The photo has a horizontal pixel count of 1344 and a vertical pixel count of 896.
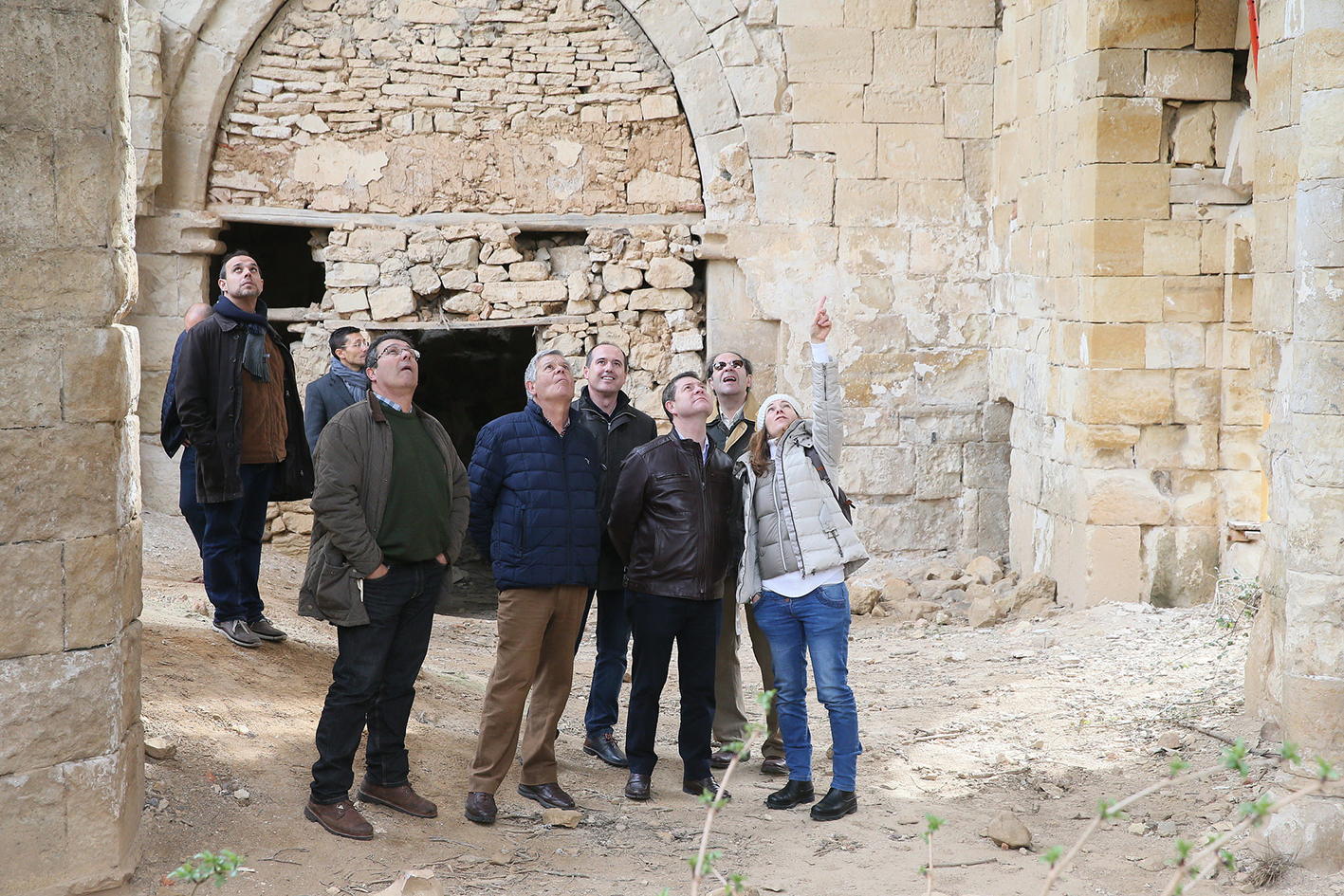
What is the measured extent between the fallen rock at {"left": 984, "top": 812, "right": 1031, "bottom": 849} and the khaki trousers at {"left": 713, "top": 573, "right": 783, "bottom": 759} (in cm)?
102

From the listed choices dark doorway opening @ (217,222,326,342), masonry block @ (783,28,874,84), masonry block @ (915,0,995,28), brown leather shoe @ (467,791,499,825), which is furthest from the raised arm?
dark doorway opening @ (217,222,326,342)

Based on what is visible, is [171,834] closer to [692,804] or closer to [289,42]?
[692,804]

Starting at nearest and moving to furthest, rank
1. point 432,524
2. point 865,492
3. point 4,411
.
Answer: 1. point 4,411
2. point 432,524
3. point 865,492

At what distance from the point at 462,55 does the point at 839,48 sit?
2647 millimetres

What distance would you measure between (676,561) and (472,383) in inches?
296

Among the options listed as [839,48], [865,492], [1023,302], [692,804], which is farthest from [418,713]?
[839,48]

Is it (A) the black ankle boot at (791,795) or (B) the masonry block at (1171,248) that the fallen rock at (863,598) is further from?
(A) the black ankle boot at (791,795)

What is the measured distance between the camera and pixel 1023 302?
767 centimetres

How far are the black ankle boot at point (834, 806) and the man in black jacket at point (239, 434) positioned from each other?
263 cm

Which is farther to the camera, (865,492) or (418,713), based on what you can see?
(865,492)

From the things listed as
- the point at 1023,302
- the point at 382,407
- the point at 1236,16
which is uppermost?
the point at 1236,16

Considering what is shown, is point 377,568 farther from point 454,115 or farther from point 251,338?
point 454,115

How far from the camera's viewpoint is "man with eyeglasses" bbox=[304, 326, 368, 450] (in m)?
5.27

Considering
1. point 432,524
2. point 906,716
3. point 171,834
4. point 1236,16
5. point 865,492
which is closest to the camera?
point 171,834
